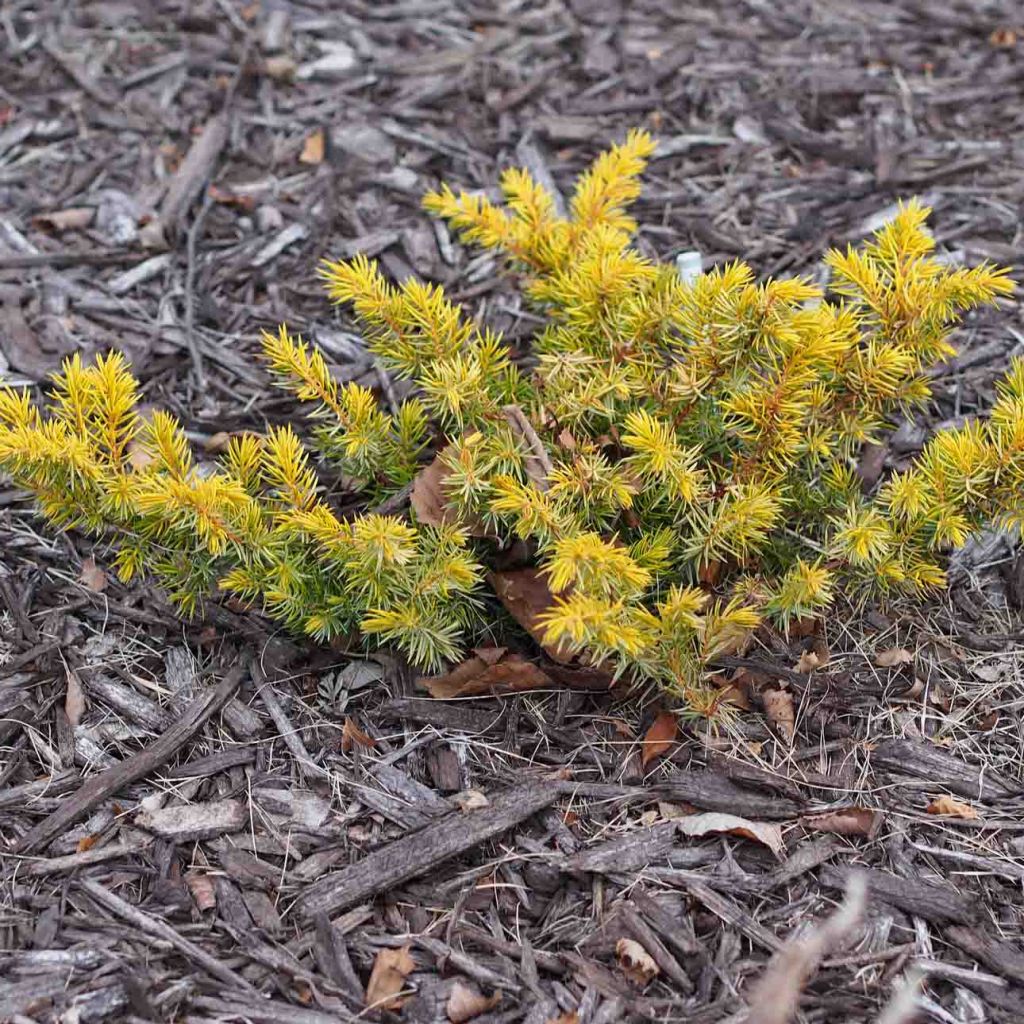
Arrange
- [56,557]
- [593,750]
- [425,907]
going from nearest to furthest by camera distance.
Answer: [425,907] < [593,750] < [56,557]

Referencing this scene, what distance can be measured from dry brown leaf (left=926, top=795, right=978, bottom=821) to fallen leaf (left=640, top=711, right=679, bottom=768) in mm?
567

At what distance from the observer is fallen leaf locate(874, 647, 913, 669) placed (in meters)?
2.65

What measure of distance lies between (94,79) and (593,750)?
326 centimetres

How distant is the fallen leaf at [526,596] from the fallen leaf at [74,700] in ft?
3.28

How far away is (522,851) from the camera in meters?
2.37

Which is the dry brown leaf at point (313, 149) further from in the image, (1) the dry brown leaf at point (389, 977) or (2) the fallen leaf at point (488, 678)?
(1) the dry brown leaf at point (389, 977)

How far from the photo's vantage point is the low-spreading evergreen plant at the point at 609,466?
2236 millimetres

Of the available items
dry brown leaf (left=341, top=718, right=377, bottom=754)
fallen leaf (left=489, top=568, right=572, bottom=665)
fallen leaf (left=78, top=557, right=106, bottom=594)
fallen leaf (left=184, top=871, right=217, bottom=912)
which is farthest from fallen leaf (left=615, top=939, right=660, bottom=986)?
fallen leaf (left=78, top=557, right=106, bottom=594)

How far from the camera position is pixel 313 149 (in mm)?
4012

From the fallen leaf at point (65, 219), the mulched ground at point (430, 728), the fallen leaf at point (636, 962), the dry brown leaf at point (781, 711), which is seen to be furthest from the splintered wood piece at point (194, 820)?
the fallen leaf at point (65, 219)

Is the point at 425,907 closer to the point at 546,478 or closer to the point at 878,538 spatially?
the point at 546,478

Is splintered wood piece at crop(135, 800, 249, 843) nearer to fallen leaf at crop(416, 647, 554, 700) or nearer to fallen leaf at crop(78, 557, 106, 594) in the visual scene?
fallen leaf at crop(416, 647, 554, 700)

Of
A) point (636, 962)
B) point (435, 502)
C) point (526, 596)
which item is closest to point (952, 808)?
point (636, 962)

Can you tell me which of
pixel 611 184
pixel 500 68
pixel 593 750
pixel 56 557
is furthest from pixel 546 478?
pixel 500 68
